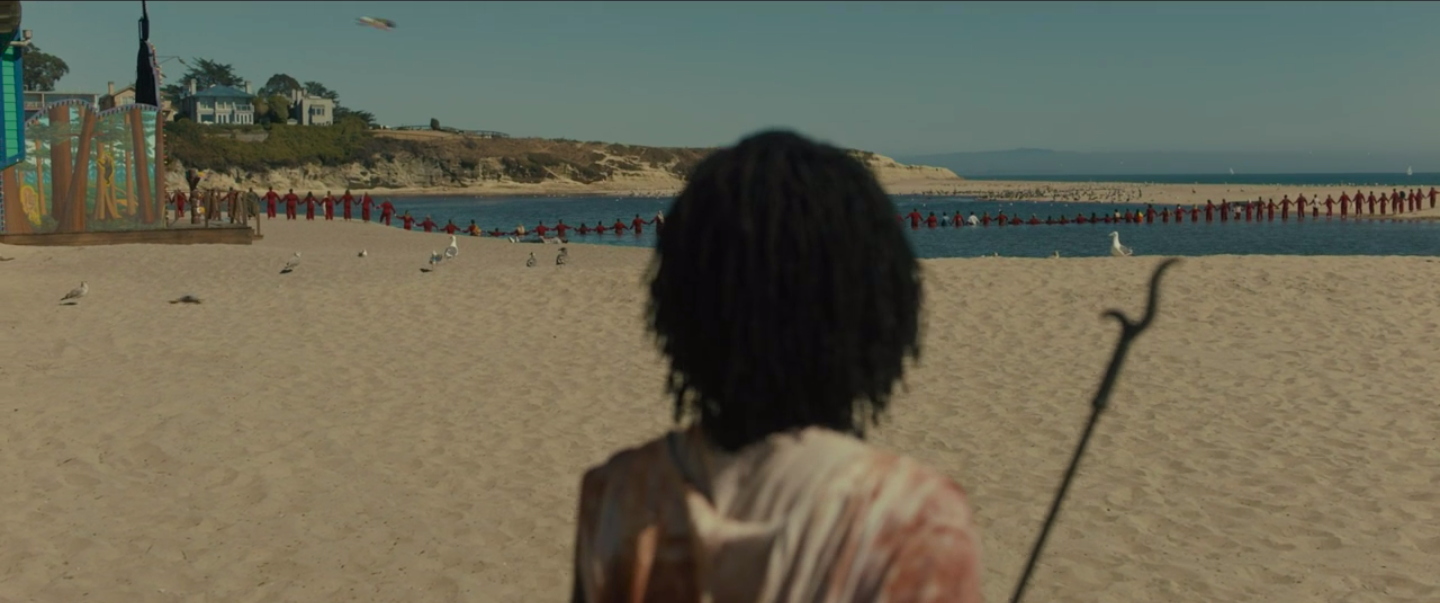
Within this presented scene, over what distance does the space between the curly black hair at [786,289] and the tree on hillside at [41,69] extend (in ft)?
434

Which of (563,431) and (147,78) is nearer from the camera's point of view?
(563,431)

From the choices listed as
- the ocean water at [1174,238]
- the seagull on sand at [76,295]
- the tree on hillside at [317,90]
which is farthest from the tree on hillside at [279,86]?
the seagull on sand at [76,295]

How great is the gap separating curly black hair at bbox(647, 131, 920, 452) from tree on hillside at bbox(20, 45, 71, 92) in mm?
132164

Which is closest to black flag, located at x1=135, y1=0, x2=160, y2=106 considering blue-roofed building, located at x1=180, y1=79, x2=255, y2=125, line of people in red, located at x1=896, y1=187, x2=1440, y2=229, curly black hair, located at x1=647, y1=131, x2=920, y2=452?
line of people in red, located at x1=896, y1=187, x2=1440, y2=229

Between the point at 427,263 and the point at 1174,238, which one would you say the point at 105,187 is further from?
the point at 1174,238

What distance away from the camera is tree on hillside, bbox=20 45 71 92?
122 m

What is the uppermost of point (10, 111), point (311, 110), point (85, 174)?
point (311, 110)

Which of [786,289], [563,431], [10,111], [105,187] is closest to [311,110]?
[105,187]

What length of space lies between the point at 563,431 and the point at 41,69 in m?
139

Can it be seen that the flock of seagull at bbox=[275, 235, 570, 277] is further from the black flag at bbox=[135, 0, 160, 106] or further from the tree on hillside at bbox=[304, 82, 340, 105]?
the tree on hillside at bbox=[304, 82, 340, 105]

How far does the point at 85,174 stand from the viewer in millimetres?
22250

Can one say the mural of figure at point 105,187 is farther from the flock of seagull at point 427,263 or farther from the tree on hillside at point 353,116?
the tree on hillside at point 353,116

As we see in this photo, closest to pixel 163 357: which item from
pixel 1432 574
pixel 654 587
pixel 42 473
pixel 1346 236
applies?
pixel 42 473

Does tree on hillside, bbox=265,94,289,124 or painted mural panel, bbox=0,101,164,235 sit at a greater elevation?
tree on hillside, bbox=265,94,289,124
